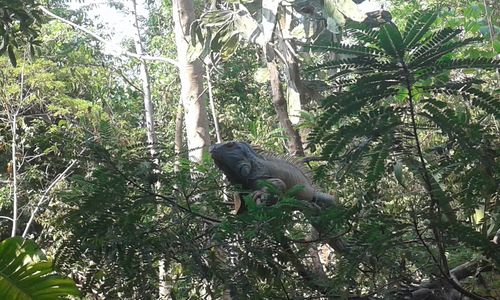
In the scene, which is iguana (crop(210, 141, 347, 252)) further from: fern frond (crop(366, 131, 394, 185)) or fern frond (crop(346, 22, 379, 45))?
fern frond (crop(346, 22, 379, 45))

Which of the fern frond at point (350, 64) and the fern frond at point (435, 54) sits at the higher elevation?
the fern frond at point (350, 64)

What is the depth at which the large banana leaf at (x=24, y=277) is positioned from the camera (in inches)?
96.6

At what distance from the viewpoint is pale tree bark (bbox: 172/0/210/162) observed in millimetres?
6883

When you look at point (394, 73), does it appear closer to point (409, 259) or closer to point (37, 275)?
point (409, 259)

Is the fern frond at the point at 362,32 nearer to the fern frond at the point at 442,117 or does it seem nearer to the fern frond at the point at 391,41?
the fern frond at the point at 391,41

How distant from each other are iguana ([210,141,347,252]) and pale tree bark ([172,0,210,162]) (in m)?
3.70

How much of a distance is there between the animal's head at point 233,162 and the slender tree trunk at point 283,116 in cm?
205

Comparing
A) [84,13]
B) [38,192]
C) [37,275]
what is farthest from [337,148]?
[84,13]

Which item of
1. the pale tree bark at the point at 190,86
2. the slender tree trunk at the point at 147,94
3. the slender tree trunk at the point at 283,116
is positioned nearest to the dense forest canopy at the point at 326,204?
the slender tree trunk at the point at 283,116

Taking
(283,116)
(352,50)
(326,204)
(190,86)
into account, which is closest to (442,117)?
(352,50)

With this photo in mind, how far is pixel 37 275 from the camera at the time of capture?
249 centimetres

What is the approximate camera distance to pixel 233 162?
2691 mm

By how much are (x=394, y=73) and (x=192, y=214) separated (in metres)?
0.81

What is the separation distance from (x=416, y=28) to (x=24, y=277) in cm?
183
